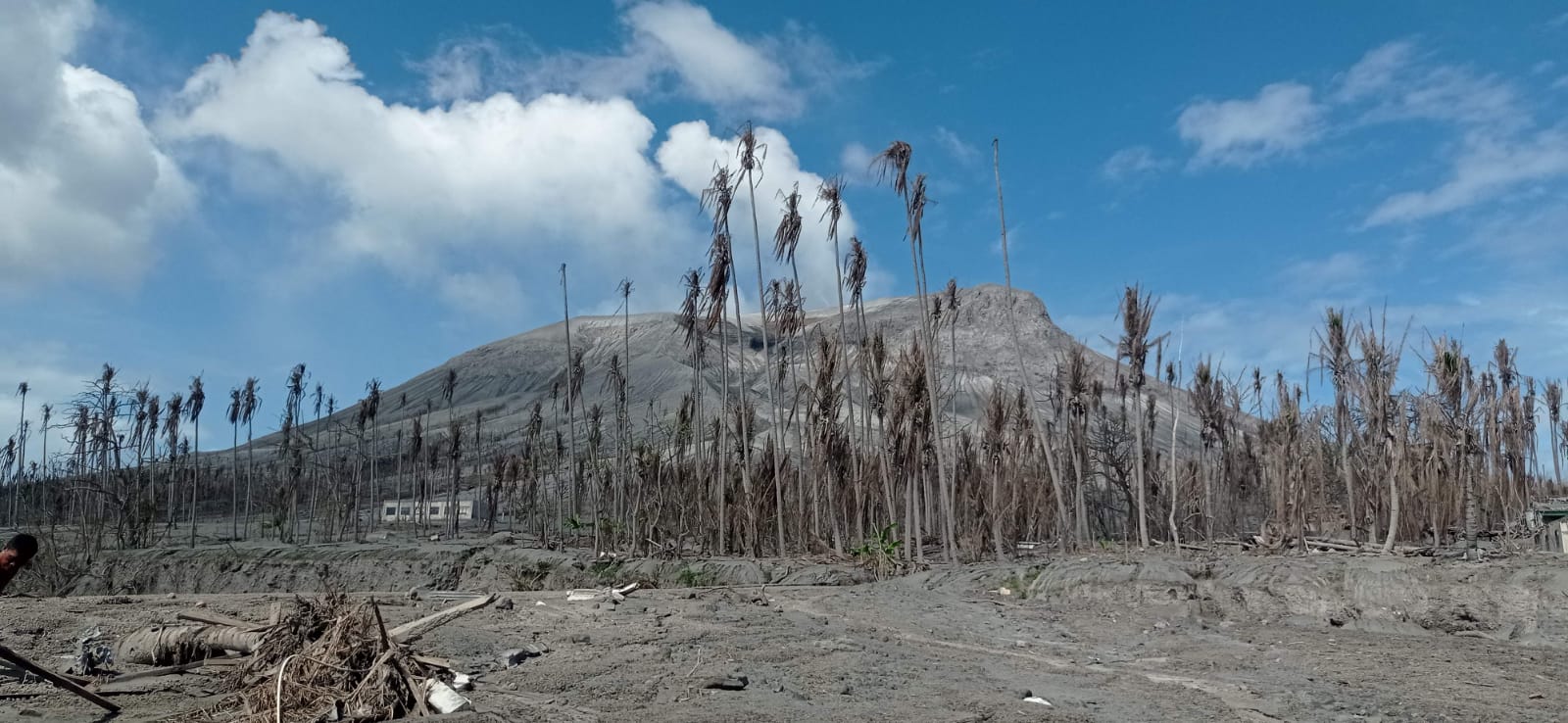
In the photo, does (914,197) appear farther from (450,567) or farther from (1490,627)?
(450,567)

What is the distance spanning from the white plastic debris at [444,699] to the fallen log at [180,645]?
6.93 ft

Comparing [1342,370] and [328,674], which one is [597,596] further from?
[1342,370]

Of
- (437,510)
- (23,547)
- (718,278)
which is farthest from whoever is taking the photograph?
(437,510)

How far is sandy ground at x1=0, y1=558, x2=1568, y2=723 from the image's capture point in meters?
5.54

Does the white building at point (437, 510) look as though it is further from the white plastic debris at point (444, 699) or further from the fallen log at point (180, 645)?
the white plastic debris at point (444, 699)

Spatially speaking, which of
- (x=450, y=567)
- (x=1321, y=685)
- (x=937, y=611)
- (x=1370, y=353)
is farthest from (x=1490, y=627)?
(x=450, y=567)

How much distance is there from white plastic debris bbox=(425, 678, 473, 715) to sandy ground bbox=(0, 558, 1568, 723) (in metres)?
0.18

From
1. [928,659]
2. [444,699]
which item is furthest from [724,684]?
[928,659]

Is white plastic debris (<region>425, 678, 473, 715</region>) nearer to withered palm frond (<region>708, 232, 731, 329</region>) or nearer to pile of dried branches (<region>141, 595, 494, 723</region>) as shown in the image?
pile of dried branches (<region>141, 595, 494, 723</region>)

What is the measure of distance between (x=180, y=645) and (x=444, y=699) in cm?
281

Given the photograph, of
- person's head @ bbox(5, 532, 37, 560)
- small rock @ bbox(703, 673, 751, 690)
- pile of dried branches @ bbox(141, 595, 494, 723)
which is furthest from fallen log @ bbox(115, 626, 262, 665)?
small rock @ bbox(703, 673, 751, 690)

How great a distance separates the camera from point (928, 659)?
23.7 ft

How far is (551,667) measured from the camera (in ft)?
21.1

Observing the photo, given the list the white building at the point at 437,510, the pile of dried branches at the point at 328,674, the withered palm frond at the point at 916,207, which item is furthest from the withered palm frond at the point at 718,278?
the white building at the point at 437,510
